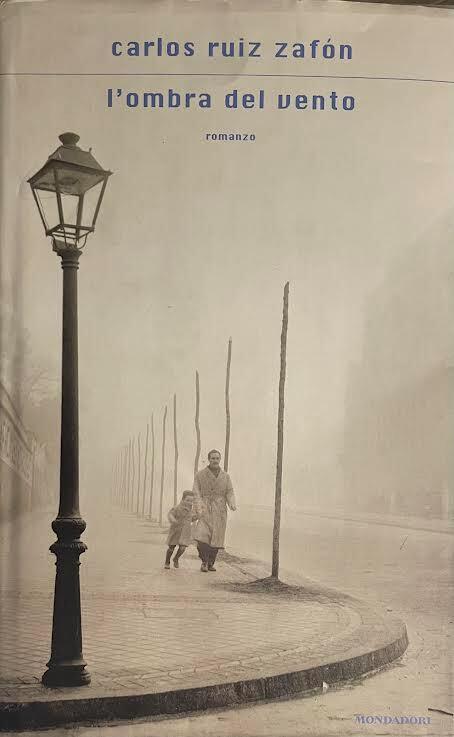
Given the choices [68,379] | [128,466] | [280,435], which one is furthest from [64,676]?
[280,435]

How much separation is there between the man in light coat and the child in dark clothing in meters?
0.07

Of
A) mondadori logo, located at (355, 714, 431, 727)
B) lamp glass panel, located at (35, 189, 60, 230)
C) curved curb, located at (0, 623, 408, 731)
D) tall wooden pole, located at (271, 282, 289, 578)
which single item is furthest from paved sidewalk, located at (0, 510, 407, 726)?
lamp glass panel, located at (35, 189, 60, 230)

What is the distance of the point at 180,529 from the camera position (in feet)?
21.7

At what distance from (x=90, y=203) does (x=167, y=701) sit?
3.03 metres

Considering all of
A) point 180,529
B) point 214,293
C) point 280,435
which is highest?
point 214,293

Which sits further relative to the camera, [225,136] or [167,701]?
[225,136]

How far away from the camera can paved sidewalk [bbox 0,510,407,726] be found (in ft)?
16.8

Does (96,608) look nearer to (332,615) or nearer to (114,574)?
(114,574)

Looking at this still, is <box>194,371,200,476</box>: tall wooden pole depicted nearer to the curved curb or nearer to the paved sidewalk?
the paved sidewalk

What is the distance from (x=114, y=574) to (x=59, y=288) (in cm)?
209

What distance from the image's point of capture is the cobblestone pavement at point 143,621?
5406 millimetres

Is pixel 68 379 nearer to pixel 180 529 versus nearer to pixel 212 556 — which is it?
pixel 180 529

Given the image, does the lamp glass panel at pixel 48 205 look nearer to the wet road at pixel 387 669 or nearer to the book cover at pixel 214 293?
the book cover at pixel 214 293

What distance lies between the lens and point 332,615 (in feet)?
22.6
